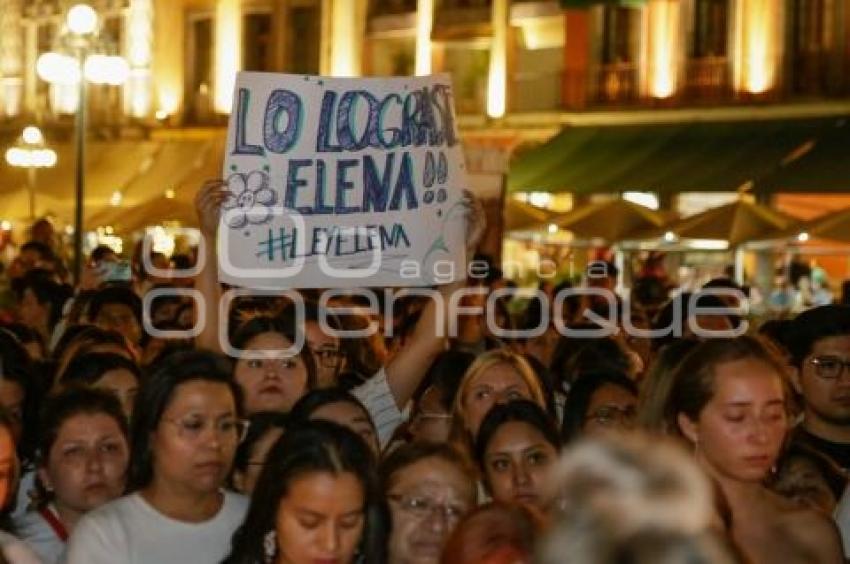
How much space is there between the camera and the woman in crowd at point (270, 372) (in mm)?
7016

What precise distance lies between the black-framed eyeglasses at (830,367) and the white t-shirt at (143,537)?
8.72 feet

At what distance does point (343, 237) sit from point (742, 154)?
1922 cm

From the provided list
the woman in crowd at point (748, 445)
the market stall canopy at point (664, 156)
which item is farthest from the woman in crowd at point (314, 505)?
the market stall canopy at point (664, 156)

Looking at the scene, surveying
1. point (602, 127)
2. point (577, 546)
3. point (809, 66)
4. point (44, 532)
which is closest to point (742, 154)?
point (809, 66)

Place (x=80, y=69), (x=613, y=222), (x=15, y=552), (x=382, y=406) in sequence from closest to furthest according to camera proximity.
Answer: (x=15, y=552), (x=382, y=406), (x=80, y=69), (x=613, y=222)

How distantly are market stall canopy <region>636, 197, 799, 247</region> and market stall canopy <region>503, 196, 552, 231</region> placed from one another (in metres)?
3.16

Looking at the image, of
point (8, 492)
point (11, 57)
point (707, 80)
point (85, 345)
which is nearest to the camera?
point (8, 492)

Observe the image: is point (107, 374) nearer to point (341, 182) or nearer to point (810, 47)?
point (341, 182)

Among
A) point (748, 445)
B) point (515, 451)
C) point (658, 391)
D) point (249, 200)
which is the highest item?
point (249, 200)

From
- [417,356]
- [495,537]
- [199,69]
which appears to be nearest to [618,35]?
[199,69]

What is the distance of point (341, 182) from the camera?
356 inches

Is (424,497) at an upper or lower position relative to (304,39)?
lower

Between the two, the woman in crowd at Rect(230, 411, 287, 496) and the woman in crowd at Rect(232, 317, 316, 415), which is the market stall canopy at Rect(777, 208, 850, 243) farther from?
the woman in crowd at Rect(230, 411, 287, 496)

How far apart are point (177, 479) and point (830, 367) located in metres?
2.84
